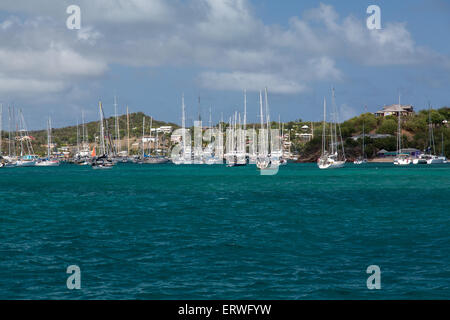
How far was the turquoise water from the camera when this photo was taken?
19516mm

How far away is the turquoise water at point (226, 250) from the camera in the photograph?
19.5m

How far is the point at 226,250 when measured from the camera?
26.7m

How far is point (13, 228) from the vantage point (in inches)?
1406

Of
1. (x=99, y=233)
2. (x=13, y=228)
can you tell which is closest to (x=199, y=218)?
(x=99, y=233)

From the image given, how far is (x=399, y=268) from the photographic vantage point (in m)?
22.5

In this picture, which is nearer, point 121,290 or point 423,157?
point 121,290

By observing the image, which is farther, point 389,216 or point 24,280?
point 389,216

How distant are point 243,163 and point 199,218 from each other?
12908 centimetres
